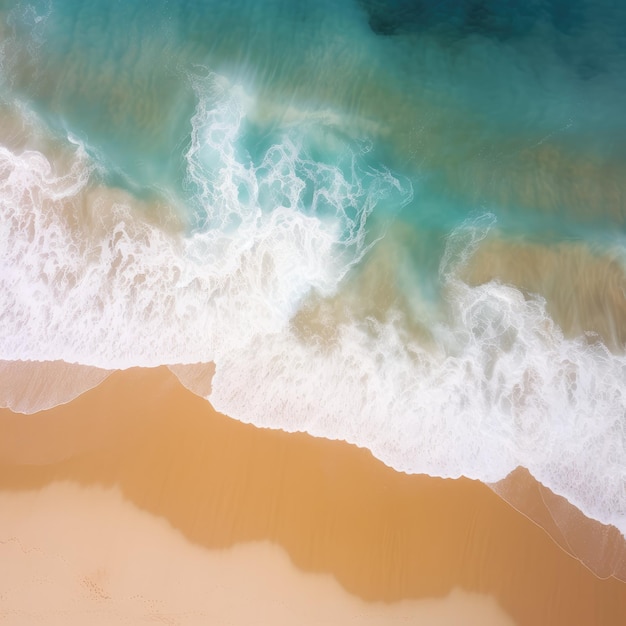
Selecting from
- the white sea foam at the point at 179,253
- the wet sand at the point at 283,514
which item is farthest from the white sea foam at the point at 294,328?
the wet sand at the point at 283,514

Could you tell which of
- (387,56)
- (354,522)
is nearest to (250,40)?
(387,56)

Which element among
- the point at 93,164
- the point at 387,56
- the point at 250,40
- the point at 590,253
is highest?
the point at 387,56

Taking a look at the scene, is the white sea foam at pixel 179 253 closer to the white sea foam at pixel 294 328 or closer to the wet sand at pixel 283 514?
the white sea foam at pixel 294 328

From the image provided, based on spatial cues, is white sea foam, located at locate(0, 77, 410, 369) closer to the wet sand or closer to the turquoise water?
the turquoise water

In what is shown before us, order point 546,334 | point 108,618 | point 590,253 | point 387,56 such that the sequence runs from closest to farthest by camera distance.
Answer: point 108,618, point 546,334, point 590,253, point 387,56

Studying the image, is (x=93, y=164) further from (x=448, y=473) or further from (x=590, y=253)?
(x=590, y=253)

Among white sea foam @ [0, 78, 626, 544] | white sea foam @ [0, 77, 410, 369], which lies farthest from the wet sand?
white sea foam @ [0, 77, 410, 369]

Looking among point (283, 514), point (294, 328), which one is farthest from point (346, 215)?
point (283, 514)

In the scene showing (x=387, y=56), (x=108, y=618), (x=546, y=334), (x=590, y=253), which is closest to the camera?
(x=108, y=618)
